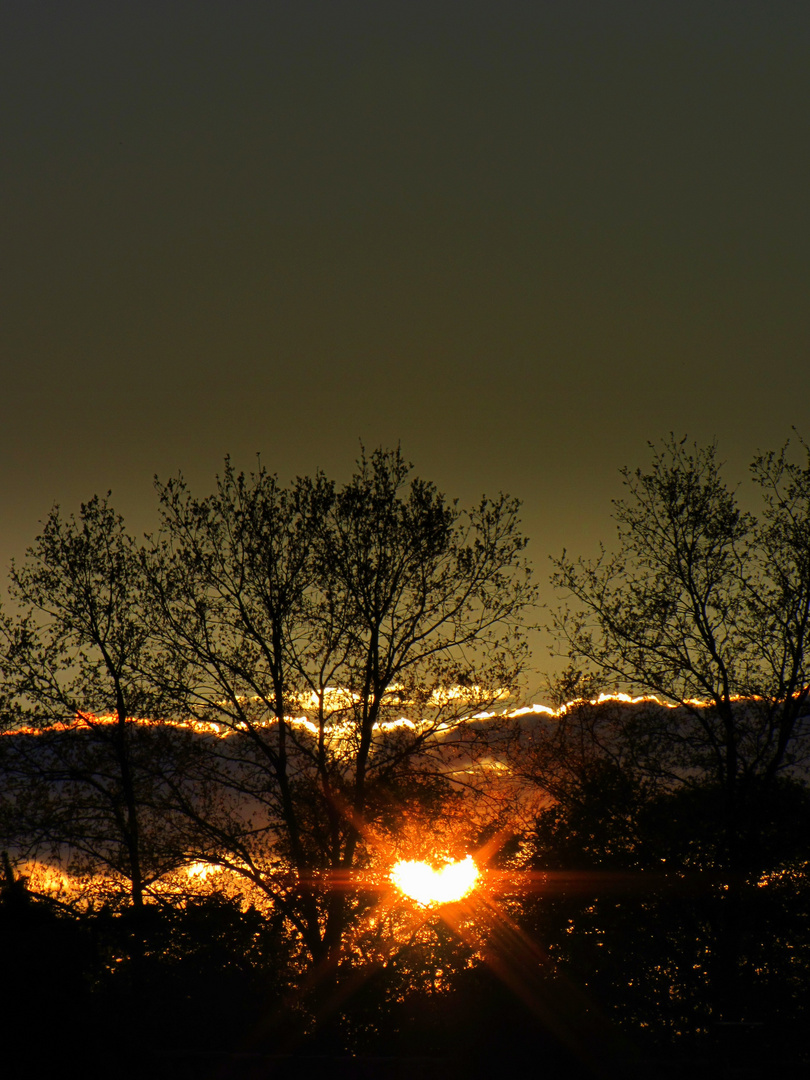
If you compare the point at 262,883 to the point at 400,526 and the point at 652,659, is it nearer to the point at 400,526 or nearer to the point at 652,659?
the point at 400,526

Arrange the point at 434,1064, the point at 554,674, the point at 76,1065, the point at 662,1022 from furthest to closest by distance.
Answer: the point at 554,674 → the point at 662,1022 → the point at 434,1064 → the point at 76,1065

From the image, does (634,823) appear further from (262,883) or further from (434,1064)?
(262,883)

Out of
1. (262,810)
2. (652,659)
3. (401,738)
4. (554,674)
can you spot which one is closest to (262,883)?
(262,810)

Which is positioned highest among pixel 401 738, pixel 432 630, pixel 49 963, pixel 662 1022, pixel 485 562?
pixel 485 562

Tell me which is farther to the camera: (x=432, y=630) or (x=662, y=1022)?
(x=432, y=630)

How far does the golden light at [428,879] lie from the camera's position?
18.2 metres

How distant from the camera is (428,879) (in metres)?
18.3

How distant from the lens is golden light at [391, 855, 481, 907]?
1820cm

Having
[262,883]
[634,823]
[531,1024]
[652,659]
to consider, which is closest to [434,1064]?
[531,1024]

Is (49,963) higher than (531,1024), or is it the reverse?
(49,963)

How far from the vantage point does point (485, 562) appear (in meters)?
20.0

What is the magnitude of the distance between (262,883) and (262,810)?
4.75 ft

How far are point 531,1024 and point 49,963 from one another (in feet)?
32.3

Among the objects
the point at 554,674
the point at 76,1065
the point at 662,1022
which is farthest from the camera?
the point at 554,674
